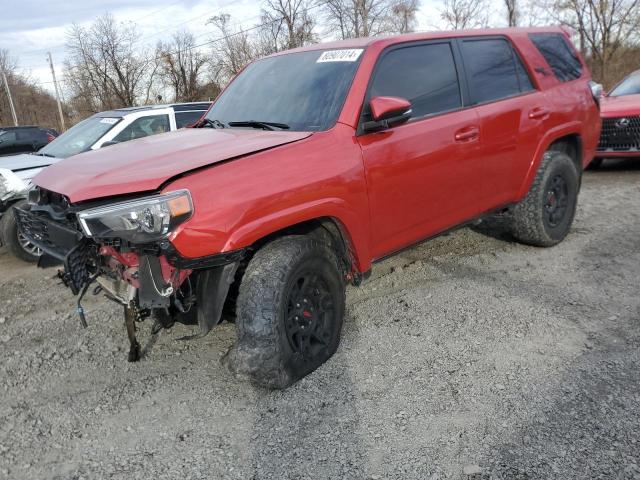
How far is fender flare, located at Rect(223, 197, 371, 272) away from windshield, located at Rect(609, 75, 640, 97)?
7.76 m

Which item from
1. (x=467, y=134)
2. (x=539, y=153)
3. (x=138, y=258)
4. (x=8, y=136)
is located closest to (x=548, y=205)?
(x=539, y=153)

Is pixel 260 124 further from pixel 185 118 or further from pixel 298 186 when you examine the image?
pixel 185 118

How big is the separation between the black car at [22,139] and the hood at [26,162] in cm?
895

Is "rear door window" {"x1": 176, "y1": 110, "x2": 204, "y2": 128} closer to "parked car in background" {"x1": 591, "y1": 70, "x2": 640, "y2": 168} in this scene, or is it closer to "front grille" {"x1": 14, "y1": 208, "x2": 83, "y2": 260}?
"front grille" {"x1": 14, "y1": 208, "x2": 83, "y2": 260}

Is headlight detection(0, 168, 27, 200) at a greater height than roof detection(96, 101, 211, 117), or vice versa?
roof detection(96, 101, 211, 117)

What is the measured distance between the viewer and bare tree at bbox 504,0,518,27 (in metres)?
31.7

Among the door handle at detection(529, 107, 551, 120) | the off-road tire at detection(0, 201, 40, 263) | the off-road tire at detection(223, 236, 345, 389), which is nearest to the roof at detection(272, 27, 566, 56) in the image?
the door handle at detection(529, 107, 551, 120)

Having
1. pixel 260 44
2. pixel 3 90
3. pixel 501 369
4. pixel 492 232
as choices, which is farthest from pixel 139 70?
pixel 501 369

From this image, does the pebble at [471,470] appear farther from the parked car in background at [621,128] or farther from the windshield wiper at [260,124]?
the parked car in background at [621,128]

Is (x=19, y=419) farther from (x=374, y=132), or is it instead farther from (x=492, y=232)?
(x=492, y=232)

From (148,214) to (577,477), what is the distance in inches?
86.9

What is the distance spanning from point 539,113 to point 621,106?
4669mm

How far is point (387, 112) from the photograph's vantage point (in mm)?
3154

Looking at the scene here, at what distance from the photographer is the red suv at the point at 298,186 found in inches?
103
